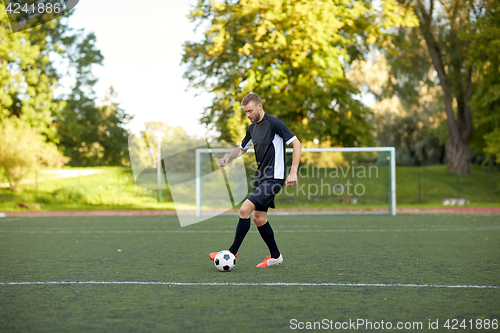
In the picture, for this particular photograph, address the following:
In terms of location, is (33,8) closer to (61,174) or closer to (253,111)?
(61,174)

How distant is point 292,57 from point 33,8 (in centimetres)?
1676

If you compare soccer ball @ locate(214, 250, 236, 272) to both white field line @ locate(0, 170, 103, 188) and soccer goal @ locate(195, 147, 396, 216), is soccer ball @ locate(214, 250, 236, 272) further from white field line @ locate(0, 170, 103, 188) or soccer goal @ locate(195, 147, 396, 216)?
white field line @ locate(0, 170, 103, 188)

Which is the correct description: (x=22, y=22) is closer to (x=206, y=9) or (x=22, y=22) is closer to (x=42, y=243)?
(x=206, y=9)

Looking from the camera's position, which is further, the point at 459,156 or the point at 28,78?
the point at 459,156

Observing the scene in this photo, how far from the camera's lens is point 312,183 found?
18297mm

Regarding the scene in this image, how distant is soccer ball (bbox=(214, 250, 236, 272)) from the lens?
569 centimetres

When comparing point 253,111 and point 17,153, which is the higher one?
point 253,111

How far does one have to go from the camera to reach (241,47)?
2014 cm

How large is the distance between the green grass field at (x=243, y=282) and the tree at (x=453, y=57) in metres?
18.9

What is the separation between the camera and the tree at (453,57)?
25.7 meters

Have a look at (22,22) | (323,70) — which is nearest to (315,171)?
(323,70)

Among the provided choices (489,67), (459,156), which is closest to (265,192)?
(489,67)

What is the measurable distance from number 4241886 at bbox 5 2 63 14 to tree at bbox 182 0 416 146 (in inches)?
395

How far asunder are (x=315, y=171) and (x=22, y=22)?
64.9 ft
